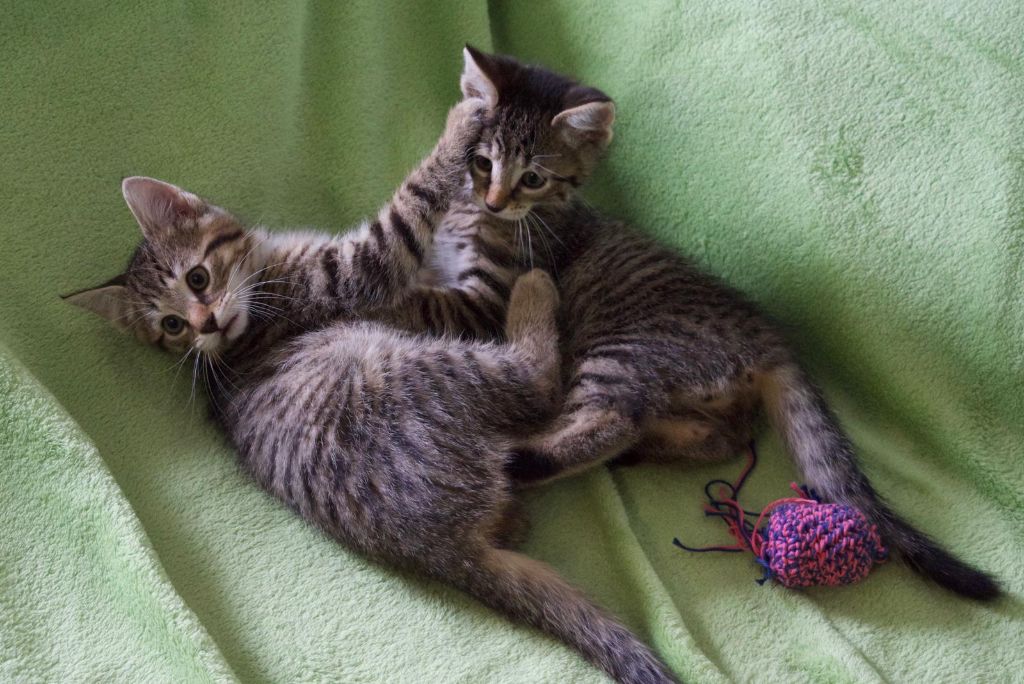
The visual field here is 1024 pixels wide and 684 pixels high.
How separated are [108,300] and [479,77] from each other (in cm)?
87

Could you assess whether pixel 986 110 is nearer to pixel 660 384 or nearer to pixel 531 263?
pixel 660 384

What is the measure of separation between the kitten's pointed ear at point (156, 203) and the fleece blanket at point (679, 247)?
127 millimetres

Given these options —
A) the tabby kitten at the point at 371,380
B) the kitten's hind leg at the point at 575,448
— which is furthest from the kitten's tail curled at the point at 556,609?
the kitten's hind leg at the point at 575,448

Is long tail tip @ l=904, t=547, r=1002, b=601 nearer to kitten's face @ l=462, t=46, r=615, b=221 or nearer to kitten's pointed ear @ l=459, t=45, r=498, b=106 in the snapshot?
kitten's face @ l=462, t=46, r=615, b=221

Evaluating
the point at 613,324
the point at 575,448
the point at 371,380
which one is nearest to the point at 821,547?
the point at 575,448

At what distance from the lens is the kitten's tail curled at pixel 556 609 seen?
1290 millimetres

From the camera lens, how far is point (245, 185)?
1.91 metres

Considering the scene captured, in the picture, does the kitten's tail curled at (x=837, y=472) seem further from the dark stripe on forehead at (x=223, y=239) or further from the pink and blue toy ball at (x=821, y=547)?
the dark stripe on forehead at (x=223, y=239)

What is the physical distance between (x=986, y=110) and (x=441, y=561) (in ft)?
4.11

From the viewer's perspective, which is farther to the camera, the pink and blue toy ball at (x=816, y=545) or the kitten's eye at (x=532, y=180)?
the kitten's eye at (x=532, y=180)

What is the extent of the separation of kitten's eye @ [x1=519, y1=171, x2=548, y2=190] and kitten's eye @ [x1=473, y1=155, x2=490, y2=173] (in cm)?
8

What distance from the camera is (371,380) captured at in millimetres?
1547

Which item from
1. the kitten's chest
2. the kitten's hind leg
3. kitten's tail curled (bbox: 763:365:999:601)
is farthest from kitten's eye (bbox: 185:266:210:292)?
kitten's tail curled (bbox: 763:365:999:601)

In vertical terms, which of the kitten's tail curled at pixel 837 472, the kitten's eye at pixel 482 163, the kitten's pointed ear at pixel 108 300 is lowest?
the kitten's pointed ear at pixel 108 300
